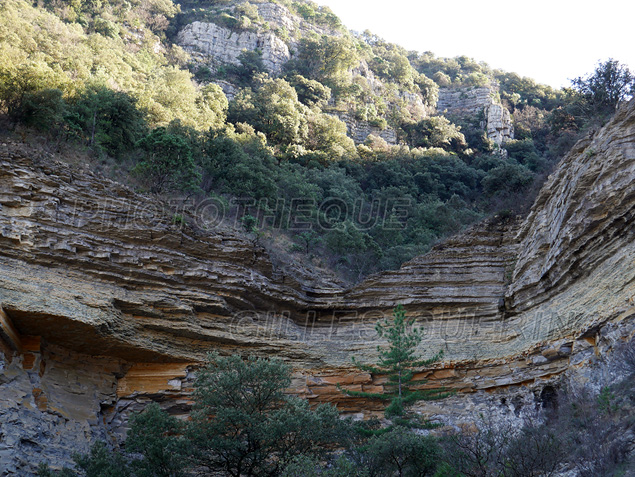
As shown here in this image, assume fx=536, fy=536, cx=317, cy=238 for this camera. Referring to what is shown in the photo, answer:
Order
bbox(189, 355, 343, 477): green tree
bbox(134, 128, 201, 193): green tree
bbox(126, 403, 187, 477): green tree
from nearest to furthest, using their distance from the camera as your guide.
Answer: bbox(126, 403, 187, 477): green tree, bbox(189, 355, 343, 477): green tree, bbox(134, 128, 201, 193): green tree

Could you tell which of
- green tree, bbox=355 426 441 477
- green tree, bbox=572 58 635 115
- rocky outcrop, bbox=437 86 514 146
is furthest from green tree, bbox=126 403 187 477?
rocky outcrop, bbox=437 86 514 146

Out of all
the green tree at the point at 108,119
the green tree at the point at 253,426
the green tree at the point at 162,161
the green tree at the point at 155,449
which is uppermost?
the green tree at the point at 108,119

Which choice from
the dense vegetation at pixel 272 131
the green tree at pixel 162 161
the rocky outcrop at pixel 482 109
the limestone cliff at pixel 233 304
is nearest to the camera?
the limestone cliff at pixel 233 304

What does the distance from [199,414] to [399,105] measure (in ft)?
161

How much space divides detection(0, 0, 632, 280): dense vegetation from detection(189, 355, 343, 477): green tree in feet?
35.3

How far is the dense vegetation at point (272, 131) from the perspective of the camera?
23875mm

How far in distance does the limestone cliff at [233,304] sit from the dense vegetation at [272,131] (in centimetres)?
471

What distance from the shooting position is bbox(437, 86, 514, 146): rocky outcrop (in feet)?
178

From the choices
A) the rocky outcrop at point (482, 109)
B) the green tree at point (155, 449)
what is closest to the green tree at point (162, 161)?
the green tree at point (155, 449)

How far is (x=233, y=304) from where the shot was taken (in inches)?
758

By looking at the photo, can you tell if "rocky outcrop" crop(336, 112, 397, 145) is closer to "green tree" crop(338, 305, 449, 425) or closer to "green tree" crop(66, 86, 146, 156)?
"green tree" crop(66, 86, 146, 156)

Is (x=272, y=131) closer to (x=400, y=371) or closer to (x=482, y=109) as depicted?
(x=400, y=371)

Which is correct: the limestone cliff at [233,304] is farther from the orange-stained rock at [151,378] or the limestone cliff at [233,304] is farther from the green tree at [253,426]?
the green tree at [253,426]

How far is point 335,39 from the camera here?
5784 cm
